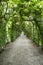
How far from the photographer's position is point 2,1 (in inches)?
502

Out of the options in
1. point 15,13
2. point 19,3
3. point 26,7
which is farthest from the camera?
point 15,13

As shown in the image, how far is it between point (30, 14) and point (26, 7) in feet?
6.22

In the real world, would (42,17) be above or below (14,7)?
below

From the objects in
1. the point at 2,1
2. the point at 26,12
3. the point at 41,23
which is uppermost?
the point at 2,1

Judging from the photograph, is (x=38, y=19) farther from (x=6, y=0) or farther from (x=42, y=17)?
(x=6, y=0)

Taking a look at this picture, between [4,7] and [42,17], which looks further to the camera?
[42,17]

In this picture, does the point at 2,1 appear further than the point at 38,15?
No

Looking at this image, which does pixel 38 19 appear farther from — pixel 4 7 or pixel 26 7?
pixel 4 7

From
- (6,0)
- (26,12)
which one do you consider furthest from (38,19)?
(6,0)

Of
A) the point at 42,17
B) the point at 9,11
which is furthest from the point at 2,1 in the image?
the point at 42,17

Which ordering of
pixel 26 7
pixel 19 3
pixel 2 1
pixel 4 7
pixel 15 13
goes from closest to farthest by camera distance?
pixel 2 1 → pixel 4 7 → pixel 19 3 → pixel 26 7 → pixel 15 13

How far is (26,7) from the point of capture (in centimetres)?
1708

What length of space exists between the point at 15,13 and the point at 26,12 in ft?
3.52

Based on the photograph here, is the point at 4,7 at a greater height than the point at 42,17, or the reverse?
the point at 4,7
